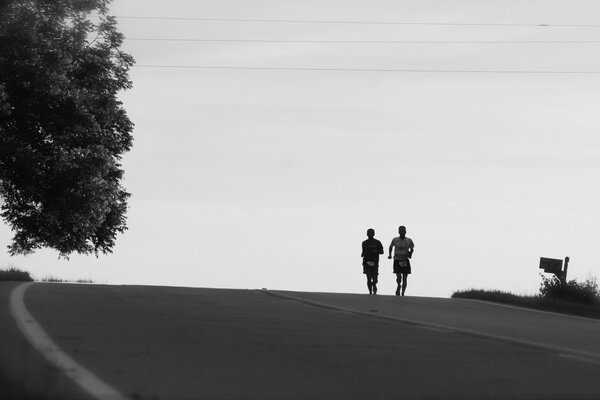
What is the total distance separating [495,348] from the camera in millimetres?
13031

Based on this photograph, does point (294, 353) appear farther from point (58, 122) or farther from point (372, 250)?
point (58, 122)

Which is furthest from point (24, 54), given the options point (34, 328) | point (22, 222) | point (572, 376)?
point (572, 376)

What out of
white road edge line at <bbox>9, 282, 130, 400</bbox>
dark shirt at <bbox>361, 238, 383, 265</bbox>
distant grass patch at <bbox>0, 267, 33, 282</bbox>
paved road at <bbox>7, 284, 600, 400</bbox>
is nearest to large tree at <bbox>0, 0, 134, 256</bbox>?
distant grass patch at <bbox>0, 267, 33, 282</bbox>

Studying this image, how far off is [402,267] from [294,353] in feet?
62.8

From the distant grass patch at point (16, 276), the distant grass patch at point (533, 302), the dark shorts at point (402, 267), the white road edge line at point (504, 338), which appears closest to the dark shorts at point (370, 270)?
the dark shorts at point (402, 267)

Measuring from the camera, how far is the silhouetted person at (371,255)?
31141 mm

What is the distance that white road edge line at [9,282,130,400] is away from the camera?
8312 mm

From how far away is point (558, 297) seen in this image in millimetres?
31828

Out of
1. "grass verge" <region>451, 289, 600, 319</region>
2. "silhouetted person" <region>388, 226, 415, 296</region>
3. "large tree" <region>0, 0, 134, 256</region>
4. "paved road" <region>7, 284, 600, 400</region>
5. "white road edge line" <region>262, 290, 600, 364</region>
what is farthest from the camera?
"large tree" <region>0, 0, 134, 256</region>

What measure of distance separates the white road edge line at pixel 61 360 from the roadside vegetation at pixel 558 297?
1404 cm

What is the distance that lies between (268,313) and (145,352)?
21.7 ft

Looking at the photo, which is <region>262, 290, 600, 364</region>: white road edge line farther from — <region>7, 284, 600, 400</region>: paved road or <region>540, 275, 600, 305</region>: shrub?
<region>540, 275, 600, 305</region>: shrub

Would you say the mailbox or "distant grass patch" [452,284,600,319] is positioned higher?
the mailbox

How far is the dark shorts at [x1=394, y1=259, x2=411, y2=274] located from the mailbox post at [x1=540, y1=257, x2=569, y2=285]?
4198 millimetres
